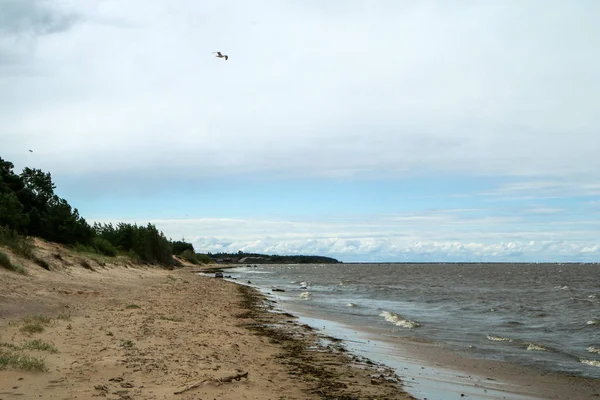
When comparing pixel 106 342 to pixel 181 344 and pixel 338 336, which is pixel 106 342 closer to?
pixel 181 344

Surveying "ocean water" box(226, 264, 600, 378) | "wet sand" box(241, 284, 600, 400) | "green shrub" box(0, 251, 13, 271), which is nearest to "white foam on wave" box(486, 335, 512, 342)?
"ocean water" box(226, 264, 600, 378)

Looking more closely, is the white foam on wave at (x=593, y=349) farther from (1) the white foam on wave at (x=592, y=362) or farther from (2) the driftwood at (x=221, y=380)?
(2) the driftwood at (x=221, y=380)

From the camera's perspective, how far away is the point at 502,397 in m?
11.1

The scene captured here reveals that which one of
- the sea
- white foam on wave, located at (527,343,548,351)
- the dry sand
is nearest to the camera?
the dry sand

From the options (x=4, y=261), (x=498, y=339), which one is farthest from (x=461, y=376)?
(x=4, y=261)

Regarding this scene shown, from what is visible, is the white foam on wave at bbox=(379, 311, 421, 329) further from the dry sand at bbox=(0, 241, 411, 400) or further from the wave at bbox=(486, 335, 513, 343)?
the dry sand at bbox=(0, 241, 411, 400)

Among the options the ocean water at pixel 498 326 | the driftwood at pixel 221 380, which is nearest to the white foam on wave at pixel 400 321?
the ocean water at pixel 498 326

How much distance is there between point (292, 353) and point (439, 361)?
4.42 metres

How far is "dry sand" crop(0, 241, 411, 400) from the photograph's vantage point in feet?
27.9

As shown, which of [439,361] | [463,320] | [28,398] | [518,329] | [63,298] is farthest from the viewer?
[463,320]

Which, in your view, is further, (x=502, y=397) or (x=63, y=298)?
(x=63, y=298)

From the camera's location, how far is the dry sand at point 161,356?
8.51 meters

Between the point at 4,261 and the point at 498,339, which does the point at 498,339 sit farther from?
the point at 4,261

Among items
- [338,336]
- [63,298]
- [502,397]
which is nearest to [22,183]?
[63,298]
